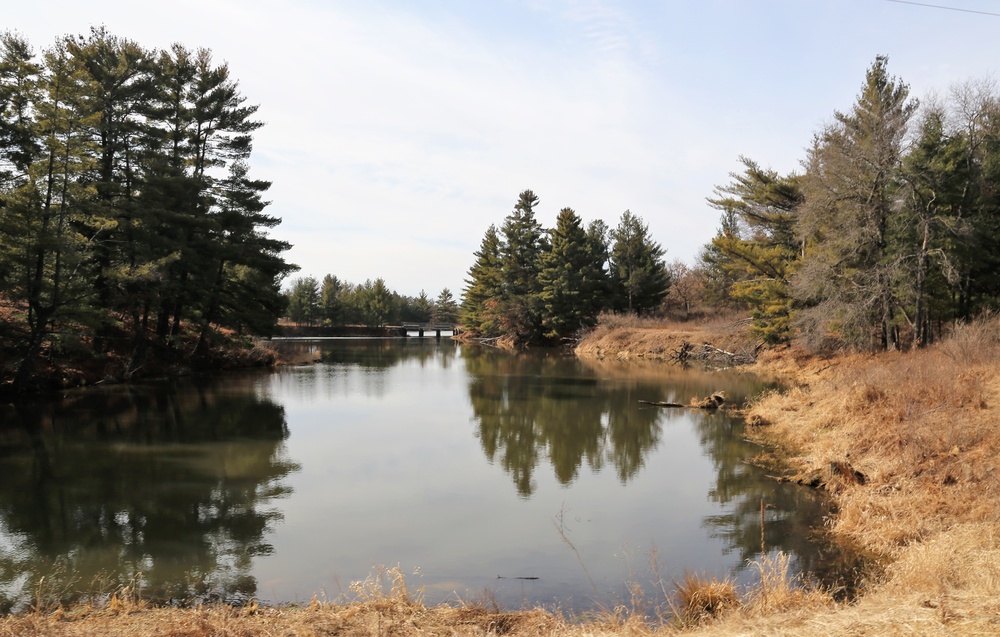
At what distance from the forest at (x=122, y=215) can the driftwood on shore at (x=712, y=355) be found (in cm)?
2400

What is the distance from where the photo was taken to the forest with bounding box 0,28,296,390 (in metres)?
19.5

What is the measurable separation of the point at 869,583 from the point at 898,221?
20866mm

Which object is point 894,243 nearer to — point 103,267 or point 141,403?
point 141,403

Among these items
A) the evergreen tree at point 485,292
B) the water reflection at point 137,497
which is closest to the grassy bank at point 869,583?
the water reflection at point 137,497

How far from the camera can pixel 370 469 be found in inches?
508

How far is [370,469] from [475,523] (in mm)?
4015

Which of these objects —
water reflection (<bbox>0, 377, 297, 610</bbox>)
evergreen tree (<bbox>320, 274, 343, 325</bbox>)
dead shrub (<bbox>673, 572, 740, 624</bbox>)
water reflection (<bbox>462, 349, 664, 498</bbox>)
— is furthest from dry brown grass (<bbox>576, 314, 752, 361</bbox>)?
evergreen tree (<bbox>320, 274, 343, 325</bbox>)

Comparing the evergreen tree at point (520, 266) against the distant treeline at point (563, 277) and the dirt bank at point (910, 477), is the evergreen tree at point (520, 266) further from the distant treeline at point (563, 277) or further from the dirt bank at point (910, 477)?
the dirt bank at point (910, 477)

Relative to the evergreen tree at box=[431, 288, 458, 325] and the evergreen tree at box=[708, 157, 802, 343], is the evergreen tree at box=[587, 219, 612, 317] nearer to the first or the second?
the evergreen tree at box=[708, 157, 802, 343]

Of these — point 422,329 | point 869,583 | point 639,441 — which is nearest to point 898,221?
point 639,441

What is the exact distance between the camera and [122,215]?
82.4 ft

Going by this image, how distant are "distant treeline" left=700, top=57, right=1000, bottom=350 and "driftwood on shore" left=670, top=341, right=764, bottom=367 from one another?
709cm

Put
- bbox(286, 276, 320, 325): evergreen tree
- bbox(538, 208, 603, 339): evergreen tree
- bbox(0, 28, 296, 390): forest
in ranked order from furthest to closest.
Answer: bbox(286, 276, 320, 325): evergreen tree → bbox(538, 208, 603, 339): evergreen tree → bbox(0, 28, 296, 390): forest

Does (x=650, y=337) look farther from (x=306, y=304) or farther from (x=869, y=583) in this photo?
(x=306, y=304)
